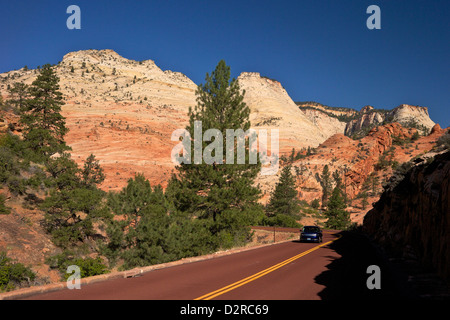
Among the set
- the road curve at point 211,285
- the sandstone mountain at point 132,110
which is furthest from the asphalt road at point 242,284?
the sandstone mountain at point 132,110

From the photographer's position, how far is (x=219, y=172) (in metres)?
22.0

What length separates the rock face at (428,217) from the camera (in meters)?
9.03

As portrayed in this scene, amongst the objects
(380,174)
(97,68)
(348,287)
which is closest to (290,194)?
(380,174)

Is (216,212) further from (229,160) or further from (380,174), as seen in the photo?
(380,174)

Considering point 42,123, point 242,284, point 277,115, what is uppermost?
point 277,115

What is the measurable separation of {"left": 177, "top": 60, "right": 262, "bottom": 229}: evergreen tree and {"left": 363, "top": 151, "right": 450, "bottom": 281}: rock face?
9812mm

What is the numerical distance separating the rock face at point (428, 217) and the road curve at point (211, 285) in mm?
3800

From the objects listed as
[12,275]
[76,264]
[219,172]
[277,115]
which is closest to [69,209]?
[76,264]

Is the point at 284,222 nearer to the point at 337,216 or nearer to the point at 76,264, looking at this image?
the point at 337,216

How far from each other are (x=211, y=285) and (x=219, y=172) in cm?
1371

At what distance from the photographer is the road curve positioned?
7.18m

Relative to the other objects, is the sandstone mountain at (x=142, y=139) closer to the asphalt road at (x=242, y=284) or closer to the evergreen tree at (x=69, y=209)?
the evergreen tree at (x=69, y=209)

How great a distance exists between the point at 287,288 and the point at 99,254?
18.5 meters

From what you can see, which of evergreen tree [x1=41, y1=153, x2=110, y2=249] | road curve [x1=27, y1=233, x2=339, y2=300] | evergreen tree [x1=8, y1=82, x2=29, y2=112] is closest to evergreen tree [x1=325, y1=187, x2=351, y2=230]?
evergreen tree [x1=41, y1=153, x2=110, y2=249]
